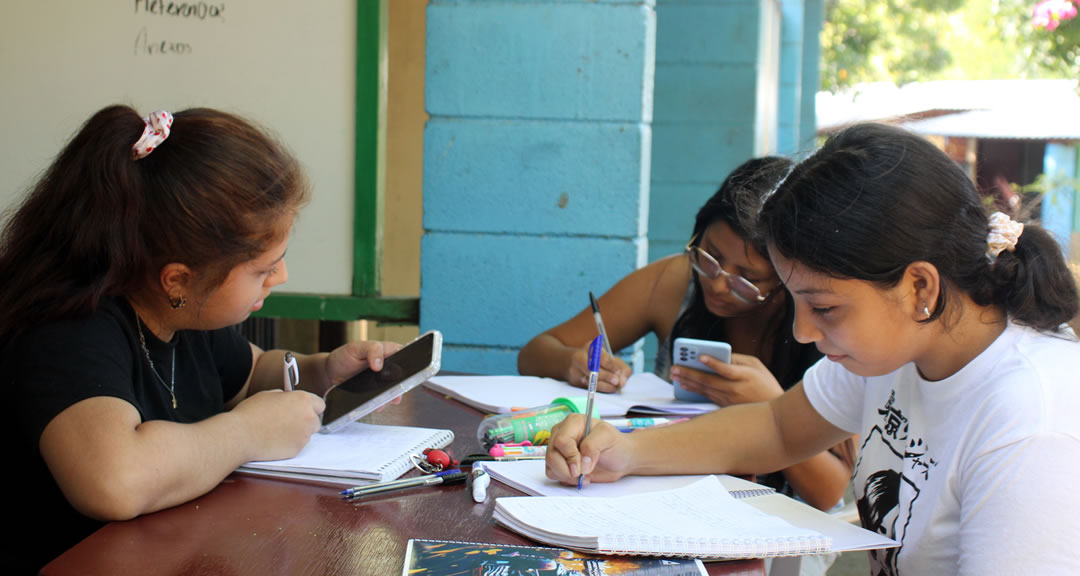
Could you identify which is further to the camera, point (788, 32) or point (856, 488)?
point (788, 32)

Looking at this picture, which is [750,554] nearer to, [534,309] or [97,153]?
[97,153]

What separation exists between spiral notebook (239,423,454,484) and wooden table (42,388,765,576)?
0.03 m

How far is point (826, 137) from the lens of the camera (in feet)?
4.96

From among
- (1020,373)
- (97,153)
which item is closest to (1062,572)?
(1020,373)

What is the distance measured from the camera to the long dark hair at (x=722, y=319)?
225cm

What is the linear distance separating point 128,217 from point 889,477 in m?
1.29

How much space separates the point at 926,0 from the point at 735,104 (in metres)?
6.54

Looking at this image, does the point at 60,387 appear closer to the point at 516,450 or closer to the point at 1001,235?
the point at 516,450

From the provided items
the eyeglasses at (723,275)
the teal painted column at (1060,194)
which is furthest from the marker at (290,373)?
the teal painted column at (1060,194)

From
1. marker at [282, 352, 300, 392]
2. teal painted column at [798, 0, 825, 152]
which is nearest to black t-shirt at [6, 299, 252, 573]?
marker at [282, 352, 300, 392]

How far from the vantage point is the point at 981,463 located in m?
1.24

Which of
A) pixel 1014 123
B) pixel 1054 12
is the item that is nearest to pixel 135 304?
pixel 1054 12

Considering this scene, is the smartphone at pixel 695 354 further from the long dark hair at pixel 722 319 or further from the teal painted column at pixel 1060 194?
the teal painted column at pixel 1060 194

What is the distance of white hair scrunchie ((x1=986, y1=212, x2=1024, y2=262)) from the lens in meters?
1.35
